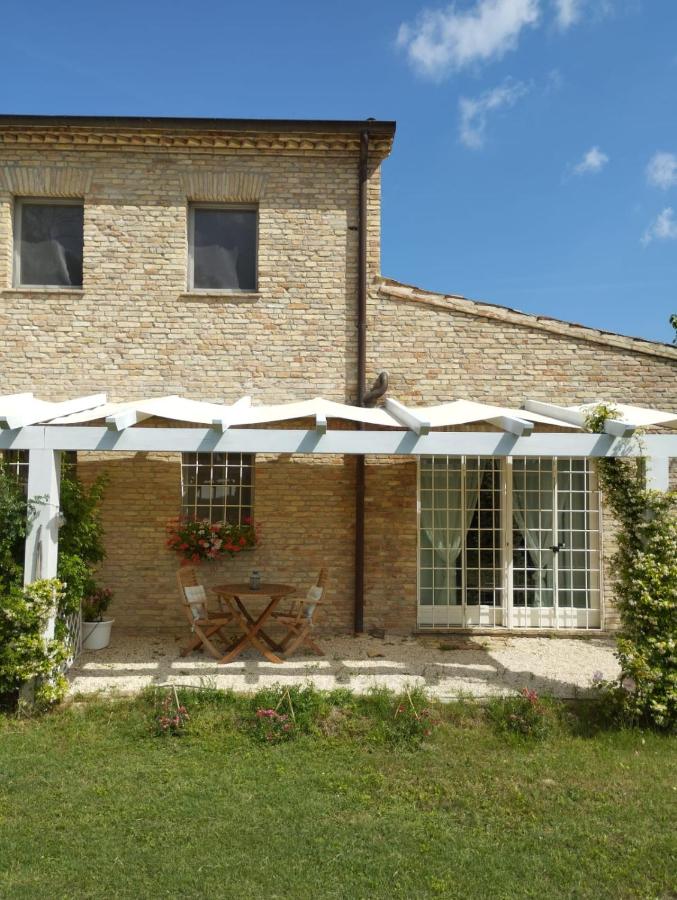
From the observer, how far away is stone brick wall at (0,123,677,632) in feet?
29.2

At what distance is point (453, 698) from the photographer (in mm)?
6098

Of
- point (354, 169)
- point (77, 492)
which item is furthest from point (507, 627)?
point (354, 169)

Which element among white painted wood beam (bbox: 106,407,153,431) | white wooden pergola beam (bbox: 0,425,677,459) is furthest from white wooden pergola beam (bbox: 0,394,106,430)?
white painted wood beam (bbox: 106,407,153,431)

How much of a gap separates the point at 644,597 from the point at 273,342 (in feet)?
19.2

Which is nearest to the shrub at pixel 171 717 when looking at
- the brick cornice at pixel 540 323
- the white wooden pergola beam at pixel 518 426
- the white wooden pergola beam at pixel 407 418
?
the white wooden pergola beam at pixel 407 418

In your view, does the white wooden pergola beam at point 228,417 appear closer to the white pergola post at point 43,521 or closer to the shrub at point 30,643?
the white pergola post at point 43,521

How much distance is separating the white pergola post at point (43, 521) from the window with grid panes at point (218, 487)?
2.92m

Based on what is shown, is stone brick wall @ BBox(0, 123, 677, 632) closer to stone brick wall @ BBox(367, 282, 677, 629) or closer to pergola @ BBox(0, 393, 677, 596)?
stone brick wall @ BBox(367, 282, 677, 629)

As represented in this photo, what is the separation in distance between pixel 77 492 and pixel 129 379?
2632 millimetres

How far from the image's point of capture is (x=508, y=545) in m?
9.05

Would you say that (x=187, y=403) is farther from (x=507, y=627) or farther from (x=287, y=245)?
(x=507, y=627)

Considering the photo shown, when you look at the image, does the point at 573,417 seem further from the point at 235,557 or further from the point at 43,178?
the point at 43,178

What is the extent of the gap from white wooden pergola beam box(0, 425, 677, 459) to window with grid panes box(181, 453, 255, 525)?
2.94m

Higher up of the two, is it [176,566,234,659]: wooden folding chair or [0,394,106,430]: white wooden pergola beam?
[0,394,106,430]: white wooden pergola beam
